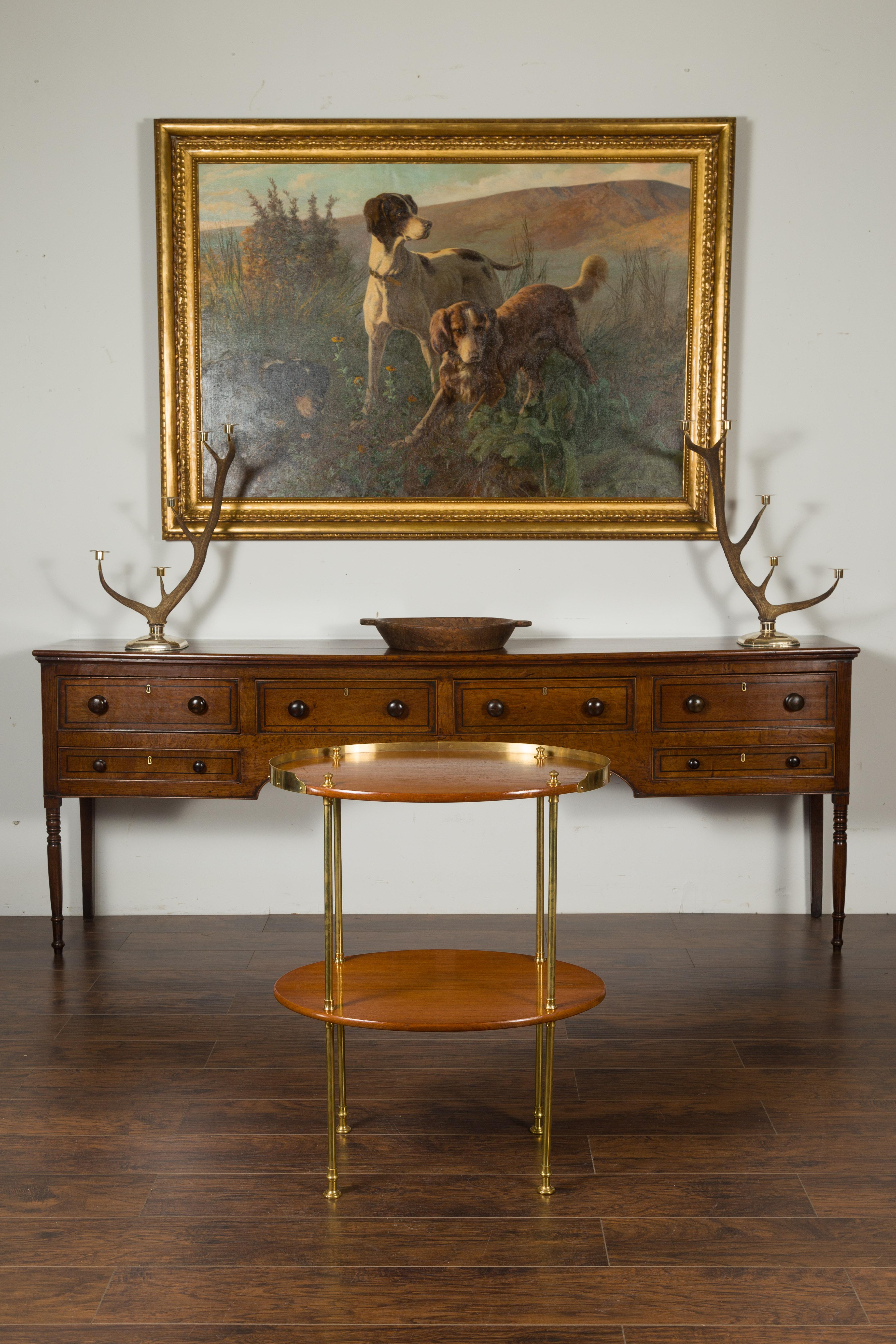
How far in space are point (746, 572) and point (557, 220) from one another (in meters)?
Result: 1.41

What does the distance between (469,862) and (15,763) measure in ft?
5.57

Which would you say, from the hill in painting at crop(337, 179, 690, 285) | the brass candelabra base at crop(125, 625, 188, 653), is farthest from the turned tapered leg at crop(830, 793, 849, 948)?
the brass candelabra base at crop(125, 625, 188, 653)

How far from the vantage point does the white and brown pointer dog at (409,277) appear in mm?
4020

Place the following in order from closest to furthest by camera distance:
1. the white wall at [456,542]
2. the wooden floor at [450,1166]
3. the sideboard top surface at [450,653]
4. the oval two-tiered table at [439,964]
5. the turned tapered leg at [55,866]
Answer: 1. the wooden floor at [450,1166]
2. the oval two-tiered table at [439,964]
3. the sideboard top surface at [450,653]
4. the turned tapered leg at [55,866]
5. the white wall at [456,542]

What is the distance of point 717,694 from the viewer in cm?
368

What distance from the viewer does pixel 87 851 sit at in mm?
4137

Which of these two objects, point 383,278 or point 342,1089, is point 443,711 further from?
point 383,278

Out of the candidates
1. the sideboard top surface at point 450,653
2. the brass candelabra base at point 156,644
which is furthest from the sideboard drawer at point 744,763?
the brass candelabra base at point 156,644

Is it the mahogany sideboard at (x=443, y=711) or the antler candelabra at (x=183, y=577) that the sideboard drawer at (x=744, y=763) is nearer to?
the mahogany sideboard at (x=443, y=711)

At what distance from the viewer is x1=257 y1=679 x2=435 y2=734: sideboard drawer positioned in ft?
Answer: 11.9

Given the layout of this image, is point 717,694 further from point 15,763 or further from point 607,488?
point 15,763

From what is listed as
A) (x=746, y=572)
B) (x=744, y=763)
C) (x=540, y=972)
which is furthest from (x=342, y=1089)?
(x=746, y=572)

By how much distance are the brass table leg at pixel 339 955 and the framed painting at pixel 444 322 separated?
1808 mm

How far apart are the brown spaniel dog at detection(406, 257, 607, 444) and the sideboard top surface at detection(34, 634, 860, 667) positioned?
0.88 metres
